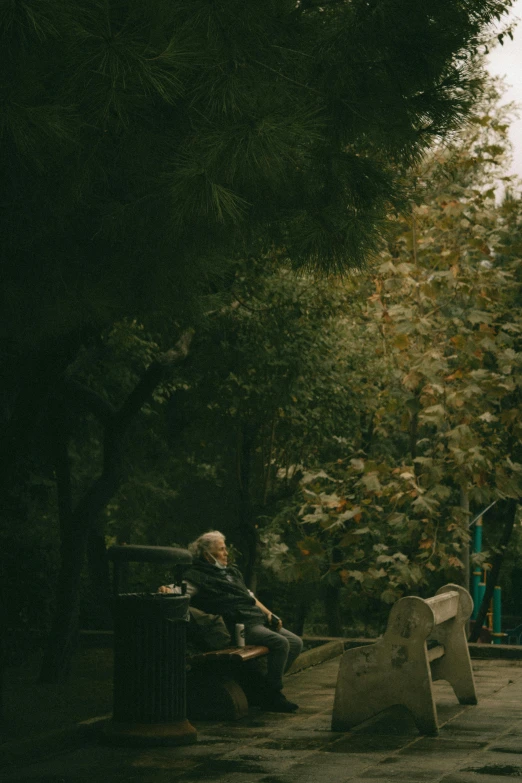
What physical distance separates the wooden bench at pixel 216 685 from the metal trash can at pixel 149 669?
80 centimetres

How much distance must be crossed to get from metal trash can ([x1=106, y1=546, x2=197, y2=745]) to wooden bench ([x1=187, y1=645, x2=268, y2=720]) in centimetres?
80

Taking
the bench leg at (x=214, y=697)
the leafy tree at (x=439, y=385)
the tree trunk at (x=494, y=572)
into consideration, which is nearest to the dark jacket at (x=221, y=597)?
the bench leg at (x=214, y=697)

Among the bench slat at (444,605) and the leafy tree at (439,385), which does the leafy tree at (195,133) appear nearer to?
the bench slat at (444,605)

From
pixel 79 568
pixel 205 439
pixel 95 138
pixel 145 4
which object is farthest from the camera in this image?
pixel 205 439

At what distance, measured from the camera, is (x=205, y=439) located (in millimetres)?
22109

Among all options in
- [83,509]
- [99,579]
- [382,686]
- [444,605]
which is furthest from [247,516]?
[382,686]

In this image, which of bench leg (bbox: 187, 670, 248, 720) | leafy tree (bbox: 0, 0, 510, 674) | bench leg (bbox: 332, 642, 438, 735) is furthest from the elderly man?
leafy tree (bbox: 0, 0, 510, 674)

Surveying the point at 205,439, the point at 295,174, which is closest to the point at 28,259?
the point at 295,174

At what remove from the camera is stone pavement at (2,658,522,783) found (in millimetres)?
6809

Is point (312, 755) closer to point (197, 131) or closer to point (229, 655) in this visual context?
point (229, 655)

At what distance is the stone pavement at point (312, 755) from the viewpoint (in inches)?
268

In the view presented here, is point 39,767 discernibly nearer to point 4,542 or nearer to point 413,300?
point 4,542

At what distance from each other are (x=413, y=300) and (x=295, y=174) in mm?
5185

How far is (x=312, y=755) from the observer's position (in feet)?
24.4
